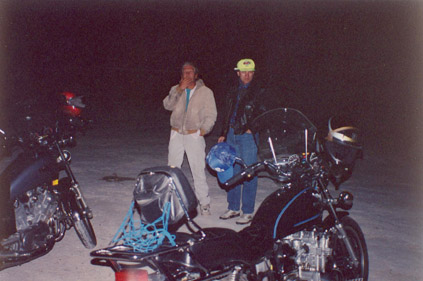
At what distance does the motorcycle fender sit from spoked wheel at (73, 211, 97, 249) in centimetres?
232

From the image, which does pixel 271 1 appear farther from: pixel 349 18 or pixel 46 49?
pixel 46 49

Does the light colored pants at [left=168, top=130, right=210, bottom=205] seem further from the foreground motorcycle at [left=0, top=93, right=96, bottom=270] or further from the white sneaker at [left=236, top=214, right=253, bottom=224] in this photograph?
the foreground motorcycle at [left=0, top=93, right=96, bottom=270]

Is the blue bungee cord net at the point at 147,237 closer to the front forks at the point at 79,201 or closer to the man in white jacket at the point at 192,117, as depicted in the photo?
the front forks at the point at 79,201

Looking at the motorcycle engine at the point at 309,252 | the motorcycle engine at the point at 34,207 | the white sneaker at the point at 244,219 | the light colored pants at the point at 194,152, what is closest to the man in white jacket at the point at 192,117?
the light colored pants at the point at 194,152

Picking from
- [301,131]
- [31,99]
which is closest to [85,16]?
[31,99]

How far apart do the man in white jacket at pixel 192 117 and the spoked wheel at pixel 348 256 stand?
2.63 m

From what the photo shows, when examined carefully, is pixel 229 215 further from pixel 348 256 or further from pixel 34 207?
pixel 34 207

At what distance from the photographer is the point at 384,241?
19.6 ft

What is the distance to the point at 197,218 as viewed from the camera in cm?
654

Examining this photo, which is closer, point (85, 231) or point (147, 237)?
point (147, 237)

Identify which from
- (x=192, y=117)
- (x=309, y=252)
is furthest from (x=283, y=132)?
(x=192, y=117)

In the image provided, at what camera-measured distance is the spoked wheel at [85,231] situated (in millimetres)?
5188

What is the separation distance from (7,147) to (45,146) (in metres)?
0.39

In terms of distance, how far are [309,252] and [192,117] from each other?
2964 millimetres
